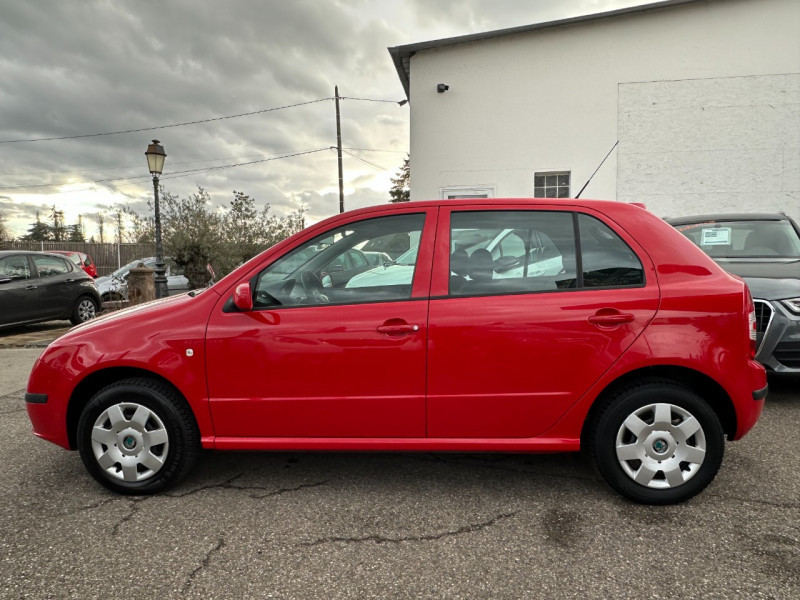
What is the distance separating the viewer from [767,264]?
4484 mm

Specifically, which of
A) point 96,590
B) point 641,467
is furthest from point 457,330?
point 96,590

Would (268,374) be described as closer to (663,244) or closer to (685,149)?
(663,244)

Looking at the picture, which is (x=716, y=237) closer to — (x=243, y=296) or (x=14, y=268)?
(x=243, y=296)

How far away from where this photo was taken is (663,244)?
2.51 m

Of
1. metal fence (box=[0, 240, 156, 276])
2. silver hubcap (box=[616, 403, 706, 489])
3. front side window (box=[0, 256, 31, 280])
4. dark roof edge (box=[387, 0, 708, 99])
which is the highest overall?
dark roof edge (box=[387, 0, 708, 99])

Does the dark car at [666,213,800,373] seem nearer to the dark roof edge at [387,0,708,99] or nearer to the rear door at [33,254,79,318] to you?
the dark roof edge at [387,0,708,99]

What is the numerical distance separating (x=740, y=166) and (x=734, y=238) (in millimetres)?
7070

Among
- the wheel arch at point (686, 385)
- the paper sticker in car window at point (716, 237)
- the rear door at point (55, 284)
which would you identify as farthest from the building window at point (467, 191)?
the wheel arch at point (686, 385)

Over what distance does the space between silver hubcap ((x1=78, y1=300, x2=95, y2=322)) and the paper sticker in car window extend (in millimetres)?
9864

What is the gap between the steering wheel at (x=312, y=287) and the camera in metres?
2.57

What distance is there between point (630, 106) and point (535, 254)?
10208 mm

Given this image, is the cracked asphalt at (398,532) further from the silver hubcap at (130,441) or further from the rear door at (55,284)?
the rear door at (55,284)

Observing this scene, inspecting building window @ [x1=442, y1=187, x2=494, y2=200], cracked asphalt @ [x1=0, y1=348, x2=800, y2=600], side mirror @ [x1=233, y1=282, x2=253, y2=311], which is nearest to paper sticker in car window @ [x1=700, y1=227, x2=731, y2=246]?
cracked asphalt @ [x1=0, y1=348, x2=800, y2=600]

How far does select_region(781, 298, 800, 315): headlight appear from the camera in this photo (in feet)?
12.3
